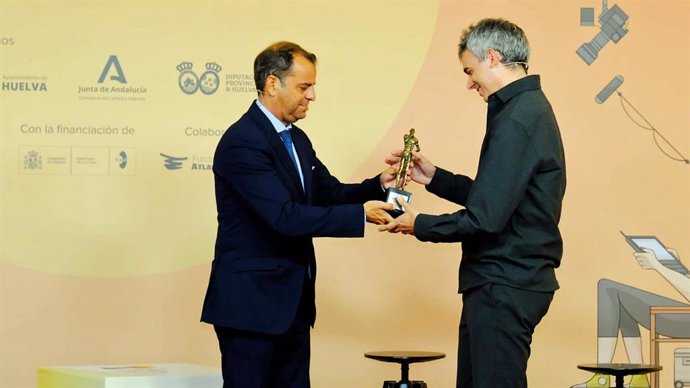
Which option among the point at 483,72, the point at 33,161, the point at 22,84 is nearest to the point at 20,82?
the point at 22,84

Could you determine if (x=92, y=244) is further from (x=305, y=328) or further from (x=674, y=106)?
(x=674, y=106)

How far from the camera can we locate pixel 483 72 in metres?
3.27

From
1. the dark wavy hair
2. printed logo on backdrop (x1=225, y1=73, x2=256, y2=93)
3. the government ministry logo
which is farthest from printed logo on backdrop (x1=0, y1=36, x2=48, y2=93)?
the dark wavy hair

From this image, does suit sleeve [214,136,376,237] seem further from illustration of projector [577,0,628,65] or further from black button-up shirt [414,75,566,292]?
illustration of projector [577,0,628,65]

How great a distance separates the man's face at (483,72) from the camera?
10.7ft

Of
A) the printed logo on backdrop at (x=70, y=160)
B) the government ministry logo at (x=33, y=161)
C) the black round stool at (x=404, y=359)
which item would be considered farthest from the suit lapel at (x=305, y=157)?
the government ministry logo at (x=33, y=161)

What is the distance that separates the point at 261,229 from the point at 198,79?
1.64 meters

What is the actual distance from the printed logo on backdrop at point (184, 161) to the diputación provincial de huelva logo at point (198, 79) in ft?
0.93

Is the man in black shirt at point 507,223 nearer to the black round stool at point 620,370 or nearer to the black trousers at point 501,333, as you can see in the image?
the black trousers at point 501,333

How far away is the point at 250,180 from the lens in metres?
3.25

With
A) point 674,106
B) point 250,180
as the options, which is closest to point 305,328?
point 250,180

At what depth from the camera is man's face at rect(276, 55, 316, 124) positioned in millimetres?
3438

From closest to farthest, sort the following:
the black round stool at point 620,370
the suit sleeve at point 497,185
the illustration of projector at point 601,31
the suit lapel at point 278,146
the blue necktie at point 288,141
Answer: the suit sleeve at point 497,185, the suit lapel at point 278,146, the blue necktie at point 288,141, the black round stool at point 620,370, the illustration of projector at point 601,31

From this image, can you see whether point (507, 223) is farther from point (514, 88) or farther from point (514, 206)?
point (514, 88)
